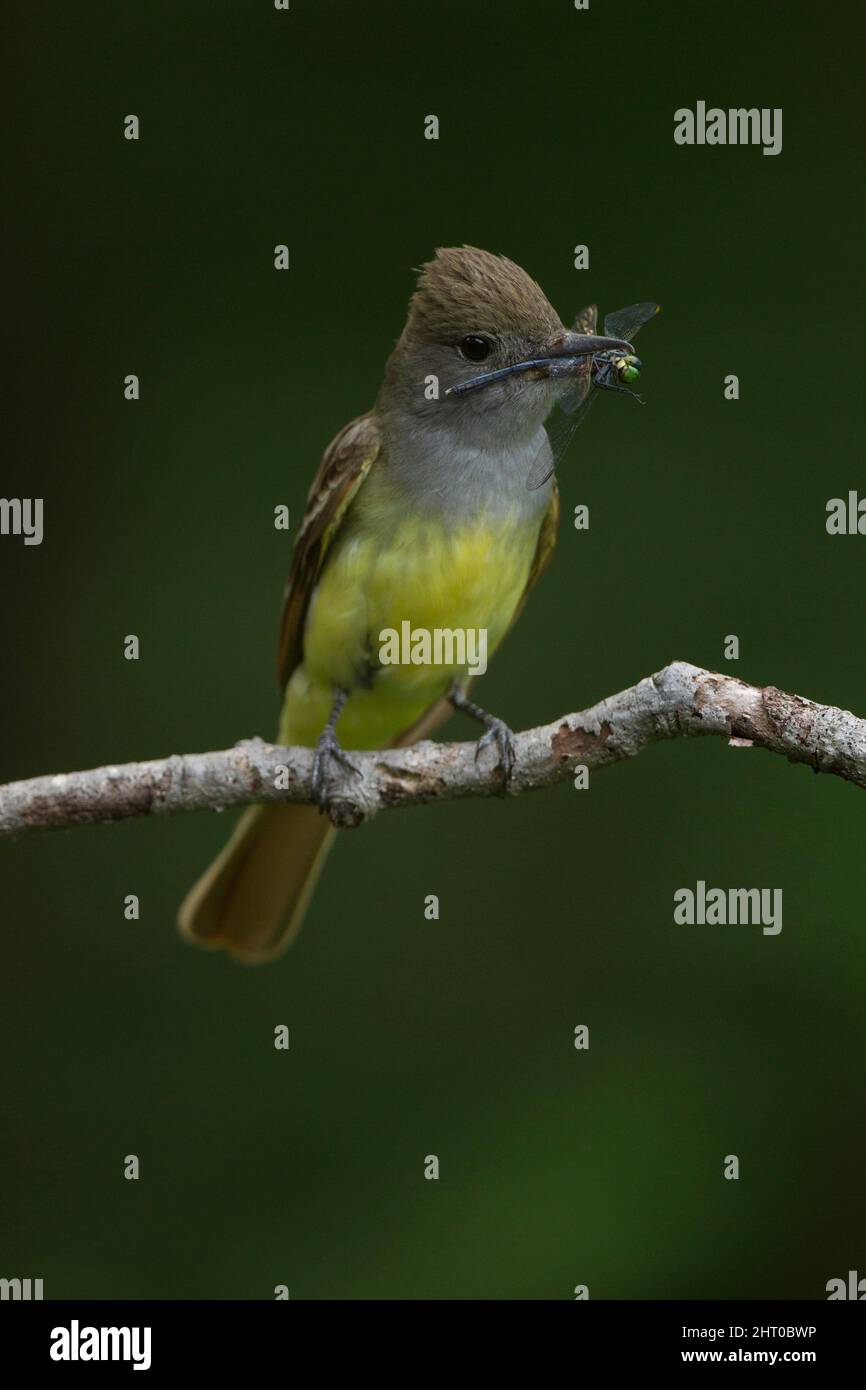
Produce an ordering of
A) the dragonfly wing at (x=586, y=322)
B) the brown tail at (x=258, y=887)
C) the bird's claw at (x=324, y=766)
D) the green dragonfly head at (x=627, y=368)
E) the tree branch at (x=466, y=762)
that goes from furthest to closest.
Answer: the brown tail at (x=258, y=887) < the dragonfly wing at (x=586, y=322) < the green dragonfly head at (x=627, y=368) < the bird's claw at (x=324, y=766) < the tree branch at (x=466, y=762)

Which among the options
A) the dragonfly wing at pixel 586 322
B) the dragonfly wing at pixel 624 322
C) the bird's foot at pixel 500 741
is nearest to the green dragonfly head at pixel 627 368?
the dragonfly wing at pixel 624 322

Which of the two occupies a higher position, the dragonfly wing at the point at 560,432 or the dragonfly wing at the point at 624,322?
the dragonfly wing at the point at 624,322

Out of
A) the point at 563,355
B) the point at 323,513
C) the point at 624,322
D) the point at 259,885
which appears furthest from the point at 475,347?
the point at 259,885

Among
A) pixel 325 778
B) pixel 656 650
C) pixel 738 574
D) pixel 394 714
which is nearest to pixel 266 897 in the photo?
pixel 394 714

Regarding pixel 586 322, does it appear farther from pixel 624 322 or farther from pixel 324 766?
pixel 324 766

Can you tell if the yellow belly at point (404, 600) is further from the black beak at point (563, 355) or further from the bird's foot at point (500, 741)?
the black beak at point (563, 355)

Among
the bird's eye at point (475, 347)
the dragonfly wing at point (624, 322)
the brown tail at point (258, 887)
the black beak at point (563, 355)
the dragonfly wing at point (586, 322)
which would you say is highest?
the dragonfly wing at point (586, 322)

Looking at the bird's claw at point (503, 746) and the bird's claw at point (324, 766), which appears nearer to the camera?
the bird's claw at point (503, 746)

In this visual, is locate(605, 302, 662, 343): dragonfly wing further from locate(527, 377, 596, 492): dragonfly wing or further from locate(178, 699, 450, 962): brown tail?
locate(178, 699, 450, 962): brown tail
